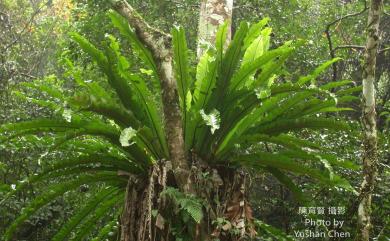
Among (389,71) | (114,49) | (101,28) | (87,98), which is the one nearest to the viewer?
(87,98)

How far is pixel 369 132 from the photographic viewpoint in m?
3.33

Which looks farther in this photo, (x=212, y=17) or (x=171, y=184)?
(x=212, y=17)

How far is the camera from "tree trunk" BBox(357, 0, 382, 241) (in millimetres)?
3150

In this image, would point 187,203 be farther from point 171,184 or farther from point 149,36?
point 149,36

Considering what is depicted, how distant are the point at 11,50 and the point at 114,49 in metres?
6.45

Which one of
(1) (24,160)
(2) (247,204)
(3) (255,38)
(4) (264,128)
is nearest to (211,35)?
(3) (255,38)

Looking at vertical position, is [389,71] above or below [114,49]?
above

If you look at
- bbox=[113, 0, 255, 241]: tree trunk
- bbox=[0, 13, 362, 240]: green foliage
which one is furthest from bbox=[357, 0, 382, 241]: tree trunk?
bbox=[113, 0, 255, 241]: tree trunk

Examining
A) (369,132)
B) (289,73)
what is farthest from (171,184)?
(289,73)

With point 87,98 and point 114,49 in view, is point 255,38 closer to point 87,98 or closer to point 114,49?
point 114,49

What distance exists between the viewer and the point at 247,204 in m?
2.84

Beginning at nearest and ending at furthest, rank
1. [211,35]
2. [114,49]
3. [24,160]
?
[114,49] < [211,35] < [24,160]

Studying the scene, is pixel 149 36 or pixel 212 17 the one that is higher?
pixel 212 17

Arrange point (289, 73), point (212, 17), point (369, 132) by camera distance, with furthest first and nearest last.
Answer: point (289, 73), point (212, 17), point (369, 132)
